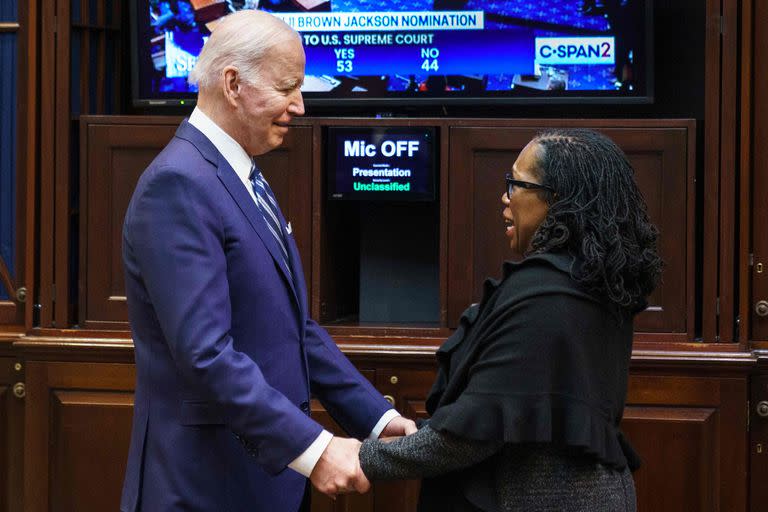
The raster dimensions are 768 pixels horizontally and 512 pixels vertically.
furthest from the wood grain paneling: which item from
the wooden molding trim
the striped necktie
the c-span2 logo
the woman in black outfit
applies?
the wooden molding trim

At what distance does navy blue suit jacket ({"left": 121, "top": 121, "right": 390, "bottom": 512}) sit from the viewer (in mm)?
2158

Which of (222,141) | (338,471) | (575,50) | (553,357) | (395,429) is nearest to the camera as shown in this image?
(553,357)

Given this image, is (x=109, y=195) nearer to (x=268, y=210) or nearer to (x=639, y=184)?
(x=268, y=210)

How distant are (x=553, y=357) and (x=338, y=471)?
1.63 feet

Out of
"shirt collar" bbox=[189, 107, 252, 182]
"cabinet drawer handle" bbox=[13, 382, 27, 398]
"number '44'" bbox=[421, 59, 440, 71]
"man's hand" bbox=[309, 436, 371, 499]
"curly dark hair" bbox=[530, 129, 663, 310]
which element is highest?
"number '44'" bbox=[421, 59, 440, 71]

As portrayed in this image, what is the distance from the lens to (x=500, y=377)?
204 cm

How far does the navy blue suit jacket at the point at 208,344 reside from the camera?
7.08ft

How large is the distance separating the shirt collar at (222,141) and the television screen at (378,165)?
1.18 metres

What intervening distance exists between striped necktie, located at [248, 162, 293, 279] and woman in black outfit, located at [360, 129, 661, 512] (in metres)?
0.46

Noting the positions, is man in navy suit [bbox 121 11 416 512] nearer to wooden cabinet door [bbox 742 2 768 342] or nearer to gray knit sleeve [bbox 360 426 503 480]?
gray knit sleeve [bbox 360 426 503 480]

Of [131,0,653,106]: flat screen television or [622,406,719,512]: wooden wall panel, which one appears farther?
[131,0,653,106]: flat screen television

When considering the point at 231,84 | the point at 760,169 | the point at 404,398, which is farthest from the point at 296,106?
the point at 760,169

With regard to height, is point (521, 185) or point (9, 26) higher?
point (9, 26)

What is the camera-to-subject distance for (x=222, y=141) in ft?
7.80
